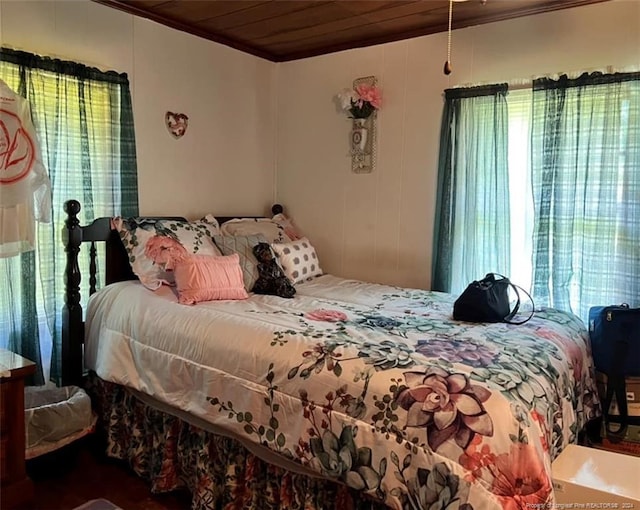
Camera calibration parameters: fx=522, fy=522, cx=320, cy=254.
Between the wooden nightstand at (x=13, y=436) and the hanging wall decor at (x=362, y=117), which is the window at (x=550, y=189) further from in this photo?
the wooden nightstand at (x=13, y=436)

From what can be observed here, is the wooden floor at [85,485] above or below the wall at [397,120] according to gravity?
below

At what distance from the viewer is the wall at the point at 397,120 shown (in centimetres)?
278

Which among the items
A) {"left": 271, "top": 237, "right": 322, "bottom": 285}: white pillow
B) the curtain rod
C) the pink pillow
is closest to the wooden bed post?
the pink pillow

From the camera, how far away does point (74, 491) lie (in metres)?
2.29

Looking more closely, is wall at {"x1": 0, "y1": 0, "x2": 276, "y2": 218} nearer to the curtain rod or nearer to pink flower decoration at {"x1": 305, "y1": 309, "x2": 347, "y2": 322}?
pink flower decoration at {"x1": 305, "y1": 309, "x2": 347, "y2": 322}

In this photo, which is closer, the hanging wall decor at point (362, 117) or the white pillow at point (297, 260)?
the white pillow at point (297, 260)

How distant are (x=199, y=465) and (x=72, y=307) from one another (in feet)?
3.55

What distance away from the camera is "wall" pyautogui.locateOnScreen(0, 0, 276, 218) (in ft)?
8.84

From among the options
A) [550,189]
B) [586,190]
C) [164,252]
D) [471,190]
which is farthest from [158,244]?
[586,190]

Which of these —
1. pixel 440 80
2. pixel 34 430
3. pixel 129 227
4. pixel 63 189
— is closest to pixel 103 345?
pixel 34 430

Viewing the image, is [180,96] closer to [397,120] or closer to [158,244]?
[158,244]

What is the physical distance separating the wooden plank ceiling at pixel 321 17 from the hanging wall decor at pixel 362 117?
A: 1.01 ft

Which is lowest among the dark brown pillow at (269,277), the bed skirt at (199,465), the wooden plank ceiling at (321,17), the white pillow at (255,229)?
the bed skirt at (199,465)

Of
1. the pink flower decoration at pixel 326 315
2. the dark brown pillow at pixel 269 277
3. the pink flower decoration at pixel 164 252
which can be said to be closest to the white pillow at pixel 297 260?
the dark brown pillow at pixel 269 277
